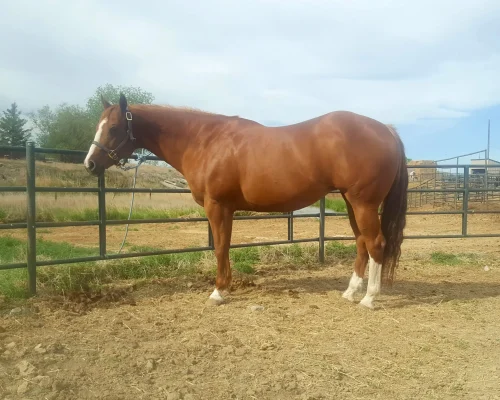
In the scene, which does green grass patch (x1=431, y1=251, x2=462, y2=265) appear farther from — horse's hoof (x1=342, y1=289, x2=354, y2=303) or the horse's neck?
the horse's neck

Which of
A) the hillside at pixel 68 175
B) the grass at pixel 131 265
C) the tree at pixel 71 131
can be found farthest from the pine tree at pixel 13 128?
the grass at pixel 131 265

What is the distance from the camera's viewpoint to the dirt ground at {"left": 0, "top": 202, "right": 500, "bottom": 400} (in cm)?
227

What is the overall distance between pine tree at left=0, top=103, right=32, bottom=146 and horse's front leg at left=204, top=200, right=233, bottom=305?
31922 mm

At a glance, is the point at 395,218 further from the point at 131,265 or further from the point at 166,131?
the point at 131,265

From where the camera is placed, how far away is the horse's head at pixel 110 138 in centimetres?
398

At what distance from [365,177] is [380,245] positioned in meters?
0.72

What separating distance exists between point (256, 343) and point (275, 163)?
1.74 m

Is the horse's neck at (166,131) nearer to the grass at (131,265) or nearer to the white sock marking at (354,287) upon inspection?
the grass at (131,265)

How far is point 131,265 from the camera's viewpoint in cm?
500

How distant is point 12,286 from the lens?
13.0 feet

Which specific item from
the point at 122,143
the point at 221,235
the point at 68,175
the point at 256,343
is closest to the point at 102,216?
the point at 122,143

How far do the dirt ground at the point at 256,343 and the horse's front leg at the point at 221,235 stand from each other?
207 millimetres

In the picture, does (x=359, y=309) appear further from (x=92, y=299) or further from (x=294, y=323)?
(x=92, y=299)

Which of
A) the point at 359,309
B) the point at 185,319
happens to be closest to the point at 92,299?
the point at 185,319
